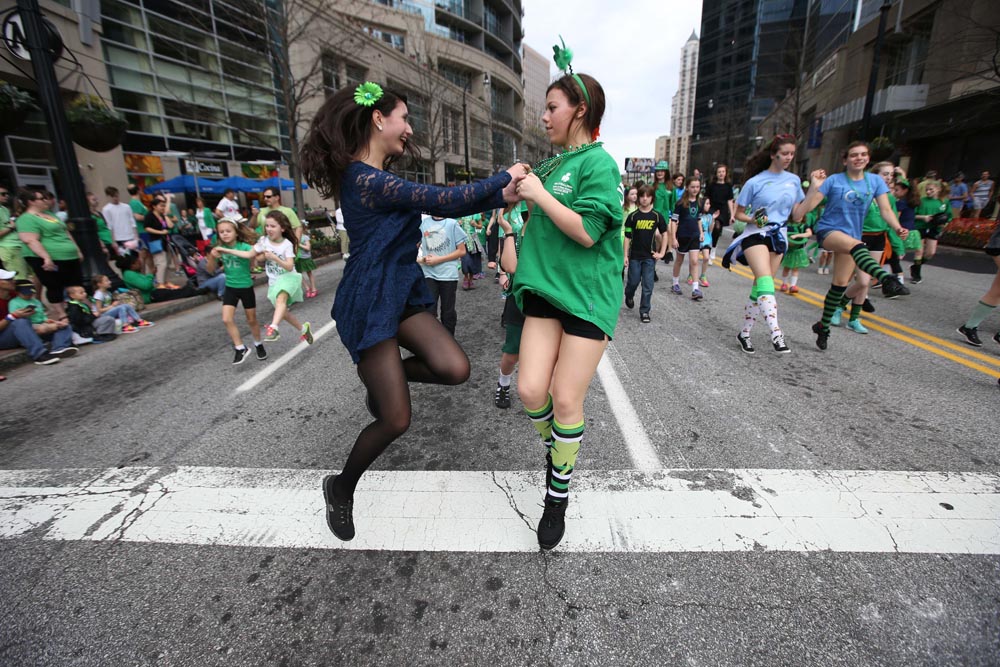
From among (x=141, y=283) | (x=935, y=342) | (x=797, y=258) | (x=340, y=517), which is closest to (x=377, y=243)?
(x=340, y=517)

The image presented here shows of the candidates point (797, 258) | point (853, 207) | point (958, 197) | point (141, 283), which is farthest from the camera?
point (958, 197)

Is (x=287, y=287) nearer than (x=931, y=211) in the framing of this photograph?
Yes

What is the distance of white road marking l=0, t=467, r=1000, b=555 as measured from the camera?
2.29m

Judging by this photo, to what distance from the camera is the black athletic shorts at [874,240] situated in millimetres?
5781

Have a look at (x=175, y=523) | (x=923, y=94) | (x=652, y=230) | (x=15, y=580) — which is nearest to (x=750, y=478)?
(x=175, y=523)

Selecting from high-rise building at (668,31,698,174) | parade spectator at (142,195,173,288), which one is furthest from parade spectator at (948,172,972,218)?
high-rise building at (668,31,698,174)

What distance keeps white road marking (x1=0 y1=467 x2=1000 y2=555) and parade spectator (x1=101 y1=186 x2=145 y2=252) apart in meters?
8.87

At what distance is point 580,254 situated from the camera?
7.31ft

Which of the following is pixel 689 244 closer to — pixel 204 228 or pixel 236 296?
pixel 236 296

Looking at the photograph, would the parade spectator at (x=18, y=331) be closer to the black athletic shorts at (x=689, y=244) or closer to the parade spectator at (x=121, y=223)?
the parade spectator at (x=121, y=223)

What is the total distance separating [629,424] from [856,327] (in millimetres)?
4410

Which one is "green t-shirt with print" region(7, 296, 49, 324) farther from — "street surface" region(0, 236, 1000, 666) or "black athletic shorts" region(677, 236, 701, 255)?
"black athletic shorts" region(677, 236, 701, 255)

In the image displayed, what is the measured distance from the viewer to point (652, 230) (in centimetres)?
685

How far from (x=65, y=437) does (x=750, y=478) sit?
4.92 m
